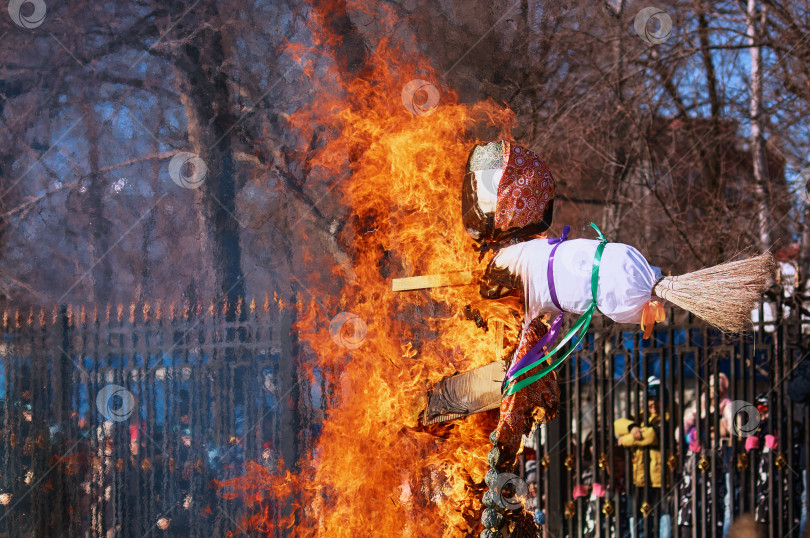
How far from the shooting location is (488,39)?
20.5 feet

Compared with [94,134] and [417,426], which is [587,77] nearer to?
[94,134]

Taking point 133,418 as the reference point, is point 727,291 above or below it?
above

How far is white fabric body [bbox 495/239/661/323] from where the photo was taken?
295 centimetres

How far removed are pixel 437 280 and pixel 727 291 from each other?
1.19 m

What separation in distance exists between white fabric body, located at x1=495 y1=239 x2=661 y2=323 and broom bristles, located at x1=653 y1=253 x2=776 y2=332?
14 centimetres

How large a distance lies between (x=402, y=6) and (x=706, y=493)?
Result: 4.71 metres

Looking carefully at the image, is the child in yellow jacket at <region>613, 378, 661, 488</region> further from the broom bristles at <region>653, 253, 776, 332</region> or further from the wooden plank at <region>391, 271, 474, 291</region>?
the broom bristles at <region>653, 253, 776, 332</region>

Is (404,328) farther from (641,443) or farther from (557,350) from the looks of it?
(641,443)

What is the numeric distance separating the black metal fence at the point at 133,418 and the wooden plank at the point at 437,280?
321 cm

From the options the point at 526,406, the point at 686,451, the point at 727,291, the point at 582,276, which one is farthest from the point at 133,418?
the point at 727,291

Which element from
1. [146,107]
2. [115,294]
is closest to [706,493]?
[115,294]

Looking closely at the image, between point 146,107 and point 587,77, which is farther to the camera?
point 587,77

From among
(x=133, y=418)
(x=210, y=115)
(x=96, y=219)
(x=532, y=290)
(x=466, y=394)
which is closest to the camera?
(x=532, y=290)

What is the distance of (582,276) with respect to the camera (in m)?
3.06
